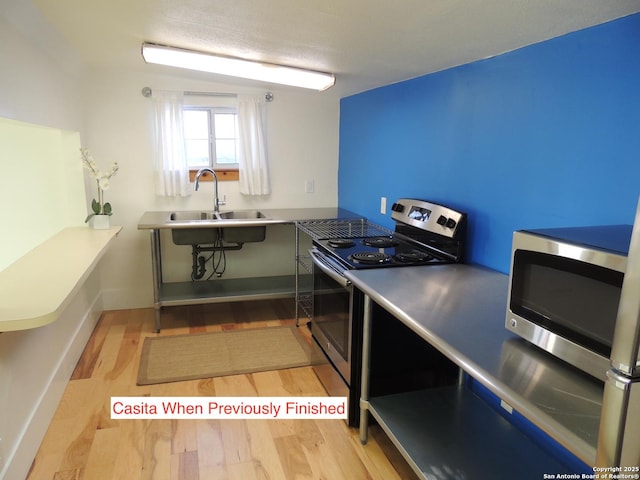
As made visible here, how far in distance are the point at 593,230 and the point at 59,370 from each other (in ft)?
8.44

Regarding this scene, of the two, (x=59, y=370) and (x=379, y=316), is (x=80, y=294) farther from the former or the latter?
(x=379, y=316)

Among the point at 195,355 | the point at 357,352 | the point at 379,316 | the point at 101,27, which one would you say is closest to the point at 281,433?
the point at 357,352

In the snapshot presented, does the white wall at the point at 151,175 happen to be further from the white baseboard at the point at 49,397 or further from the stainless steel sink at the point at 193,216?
the white baseboard at the point at 49,397

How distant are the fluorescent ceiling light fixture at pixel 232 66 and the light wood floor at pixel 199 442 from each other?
1.84 metres

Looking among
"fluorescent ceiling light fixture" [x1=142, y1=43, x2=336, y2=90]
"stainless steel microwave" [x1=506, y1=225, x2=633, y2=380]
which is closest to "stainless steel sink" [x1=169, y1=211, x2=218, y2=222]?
"fluorescent ceiling light fixture" [x1=142, y1=43, x2=336, y2=90]

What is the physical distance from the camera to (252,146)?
11.9 ft

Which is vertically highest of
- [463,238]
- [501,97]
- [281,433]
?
[501,97]

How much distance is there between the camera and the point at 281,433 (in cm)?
216

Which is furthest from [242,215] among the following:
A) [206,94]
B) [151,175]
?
[206,94]

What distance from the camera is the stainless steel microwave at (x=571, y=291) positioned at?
1043 mm

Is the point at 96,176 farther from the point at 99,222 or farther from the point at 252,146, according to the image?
the point at 252,146

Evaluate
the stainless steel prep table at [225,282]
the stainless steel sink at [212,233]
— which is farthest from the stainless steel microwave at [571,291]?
the stainless steel sink at [212,233]

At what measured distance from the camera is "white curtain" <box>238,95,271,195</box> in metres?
3.57

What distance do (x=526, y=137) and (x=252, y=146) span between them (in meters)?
2.30
